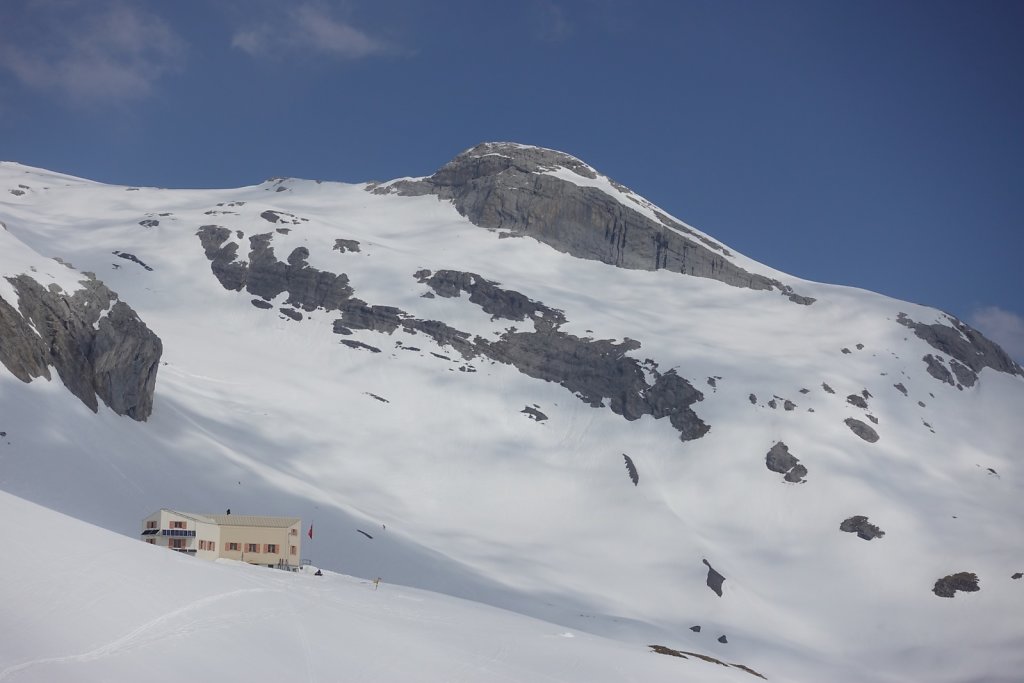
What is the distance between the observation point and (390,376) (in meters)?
113

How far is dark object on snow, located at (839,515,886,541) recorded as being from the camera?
319 feet

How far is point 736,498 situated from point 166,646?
84.4m

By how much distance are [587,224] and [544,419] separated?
57122 millimetres

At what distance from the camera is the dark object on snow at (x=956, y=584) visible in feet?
299

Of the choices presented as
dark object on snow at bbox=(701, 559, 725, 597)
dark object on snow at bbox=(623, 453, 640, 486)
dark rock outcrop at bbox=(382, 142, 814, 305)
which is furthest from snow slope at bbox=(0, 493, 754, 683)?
dark rock outcrop at bbox=(382, 142, 814, 305)

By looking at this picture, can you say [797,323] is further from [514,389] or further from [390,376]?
[390,376]

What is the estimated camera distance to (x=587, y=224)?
6344 inches

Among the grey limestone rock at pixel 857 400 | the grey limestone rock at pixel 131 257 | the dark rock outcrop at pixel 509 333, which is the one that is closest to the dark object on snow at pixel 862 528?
the dark rock outcrop at pixel 509 333

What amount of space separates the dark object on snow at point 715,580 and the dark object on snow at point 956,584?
2080cm

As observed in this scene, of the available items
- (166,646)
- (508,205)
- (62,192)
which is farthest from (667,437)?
(62,192)

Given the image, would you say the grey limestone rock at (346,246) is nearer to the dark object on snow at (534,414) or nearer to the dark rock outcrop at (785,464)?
the dark object on snow at (534,414)

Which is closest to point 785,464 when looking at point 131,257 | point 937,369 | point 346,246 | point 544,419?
point 544,419

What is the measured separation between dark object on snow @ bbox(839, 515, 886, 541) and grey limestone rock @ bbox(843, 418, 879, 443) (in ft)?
50.9

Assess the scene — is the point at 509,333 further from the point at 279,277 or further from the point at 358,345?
the point at 279,277
